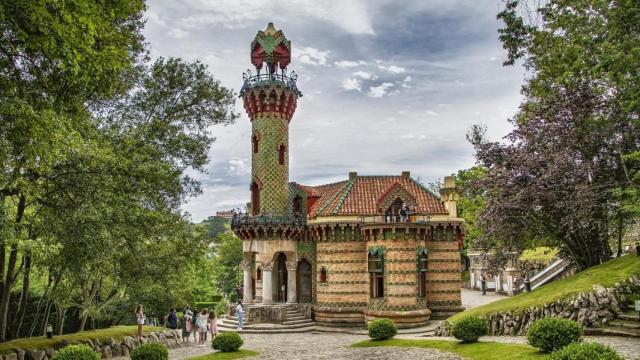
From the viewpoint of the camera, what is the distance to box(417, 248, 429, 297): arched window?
31891 mm

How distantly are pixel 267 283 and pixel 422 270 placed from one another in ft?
32.9

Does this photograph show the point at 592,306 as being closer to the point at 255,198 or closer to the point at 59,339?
the point at 59,339

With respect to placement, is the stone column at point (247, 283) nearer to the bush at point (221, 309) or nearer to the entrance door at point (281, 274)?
the entrance door at point (281, 274)

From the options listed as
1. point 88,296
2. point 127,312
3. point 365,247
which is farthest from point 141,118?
point 127,312

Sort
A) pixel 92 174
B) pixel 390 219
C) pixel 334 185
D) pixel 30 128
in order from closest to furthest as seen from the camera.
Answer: pixel 30 128, pixel 92 174, pixel 390 219, pixel 334 185

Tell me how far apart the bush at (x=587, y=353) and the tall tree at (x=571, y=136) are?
676cm

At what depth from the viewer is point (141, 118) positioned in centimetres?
2044

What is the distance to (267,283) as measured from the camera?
33.0 m

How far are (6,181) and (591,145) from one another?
21143 millimetres

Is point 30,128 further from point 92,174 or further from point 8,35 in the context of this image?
point 92,174

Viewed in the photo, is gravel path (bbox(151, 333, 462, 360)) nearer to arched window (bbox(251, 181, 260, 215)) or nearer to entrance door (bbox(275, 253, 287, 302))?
entrance door (bbox(275, 253, 287, 302))

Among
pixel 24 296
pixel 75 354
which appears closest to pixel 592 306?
pixel 75 354

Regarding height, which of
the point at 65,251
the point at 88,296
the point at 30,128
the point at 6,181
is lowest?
the point at 88,296

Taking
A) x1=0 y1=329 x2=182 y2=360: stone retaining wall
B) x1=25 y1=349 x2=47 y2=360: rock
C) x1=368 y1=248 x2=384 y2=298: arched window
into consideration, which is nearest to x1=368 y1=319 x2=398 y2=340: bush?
x1=368 y1=248 x2=384 y2=298: arched window
